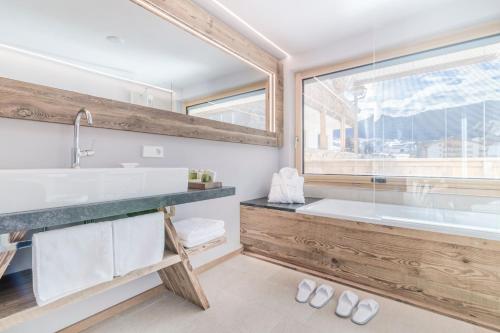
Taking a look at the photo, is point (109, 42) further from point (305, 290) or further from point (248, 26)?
point (305, 290)

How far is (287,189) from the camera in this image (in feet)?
8.57

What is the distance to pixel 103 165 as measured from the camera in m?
1.55

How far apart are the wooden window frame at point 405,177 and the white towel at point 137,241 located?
2.09 metres

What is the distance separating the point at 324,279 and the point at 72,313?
182cm

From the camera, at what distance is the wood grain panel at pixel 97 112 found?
4.02ft

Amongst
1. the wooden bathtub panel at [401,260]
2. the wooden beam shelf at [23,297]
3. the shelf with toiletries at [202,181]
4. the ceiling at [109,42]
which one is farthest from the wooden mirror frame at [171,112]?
the wooden bathtub panel at [401,260]

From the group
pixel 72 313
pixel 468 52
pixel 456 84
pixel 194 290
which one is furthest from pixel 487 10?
pixel 72 313

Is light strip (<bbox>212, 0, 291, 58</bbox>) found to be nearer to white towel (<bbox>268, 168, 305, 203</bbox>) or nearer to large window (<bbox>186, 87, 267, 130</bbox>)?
large window (<bbox>186, 87, 267, 130</bbox>)

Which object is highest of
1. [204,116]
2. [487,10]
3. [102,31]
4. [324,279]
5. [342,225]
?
[487,10]

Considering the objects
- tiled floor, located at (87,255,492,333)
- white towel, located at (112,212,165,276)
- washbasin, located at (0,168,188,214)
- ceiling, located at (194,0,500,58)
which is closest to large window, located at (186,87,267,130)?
ceiling, located at (194,0,500,58)

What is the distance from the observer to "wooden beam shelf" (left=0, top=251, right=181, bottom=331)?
98cm

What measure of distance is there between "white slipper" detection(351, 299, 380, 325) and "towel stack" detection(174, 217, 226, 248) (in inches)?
41.4

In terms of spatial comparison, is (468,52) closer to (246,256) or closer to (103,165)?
(246,256)

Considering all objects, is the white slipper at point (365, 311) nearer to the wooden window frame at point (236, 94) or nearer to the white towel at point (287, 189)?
the white towel at point (287, 189)
